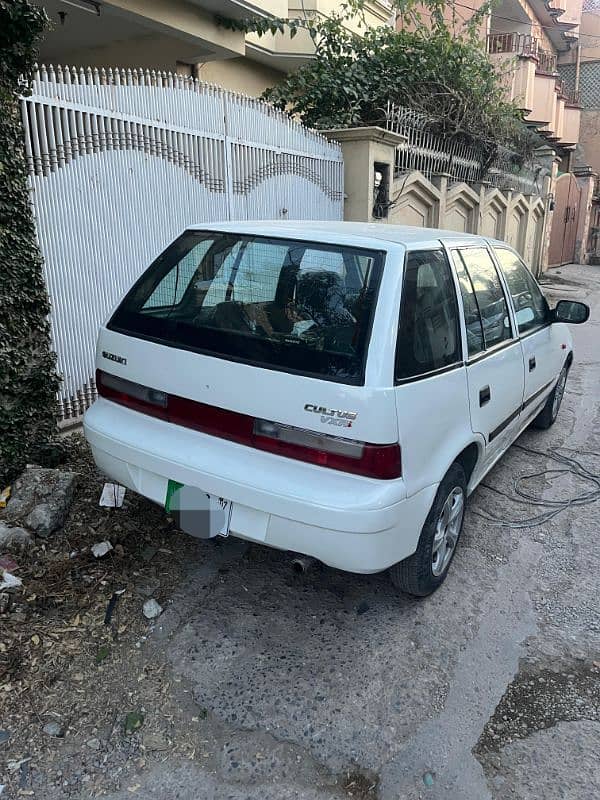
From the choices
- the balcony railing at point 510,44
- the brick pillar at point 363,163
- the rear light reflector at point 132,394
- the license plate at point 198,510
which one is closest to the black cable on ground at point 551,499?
the license plate at point 198,510

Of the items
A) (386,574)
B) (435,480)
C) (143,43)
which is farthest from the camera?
(143,43)

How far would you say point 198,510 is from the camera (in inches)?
112

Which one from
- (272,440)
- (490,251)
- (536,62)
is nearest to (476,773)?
(272,440)

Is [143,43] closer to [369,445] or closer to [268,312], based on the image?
[268,312]

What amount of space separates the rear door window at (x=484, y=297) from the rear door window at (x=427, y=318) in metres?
0.20

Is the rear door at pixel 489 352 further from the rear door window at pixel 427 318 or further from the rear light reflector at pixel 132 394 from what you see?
the rear light reflector at pixel 132 394

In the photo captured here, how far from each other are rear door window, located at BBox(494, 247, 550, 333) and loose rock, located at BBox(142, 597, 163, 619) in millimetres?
2792

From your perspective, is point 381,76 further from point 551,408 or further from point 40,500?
point 40,500

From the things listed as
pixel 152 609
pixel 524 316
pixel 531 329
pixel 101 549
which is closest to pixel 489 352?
pixel 524 316

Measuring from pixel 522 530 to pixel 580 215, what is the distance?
22.7m

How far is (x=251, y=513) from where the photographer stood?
2715 mm

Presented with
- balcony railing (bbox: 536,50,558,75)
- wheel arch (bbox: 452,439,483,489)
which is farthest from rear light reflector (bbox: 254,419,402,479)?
balcony railing (bbox: 536,50,558,75)

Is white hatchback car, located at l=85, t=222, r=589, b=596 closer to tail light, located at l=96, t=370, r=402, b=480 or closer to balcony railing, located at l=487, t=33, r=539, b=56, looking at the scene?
tail light, located at l=96, t=370, r=402, b=480

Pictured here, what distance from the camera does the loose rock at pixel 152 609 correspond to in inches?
120
